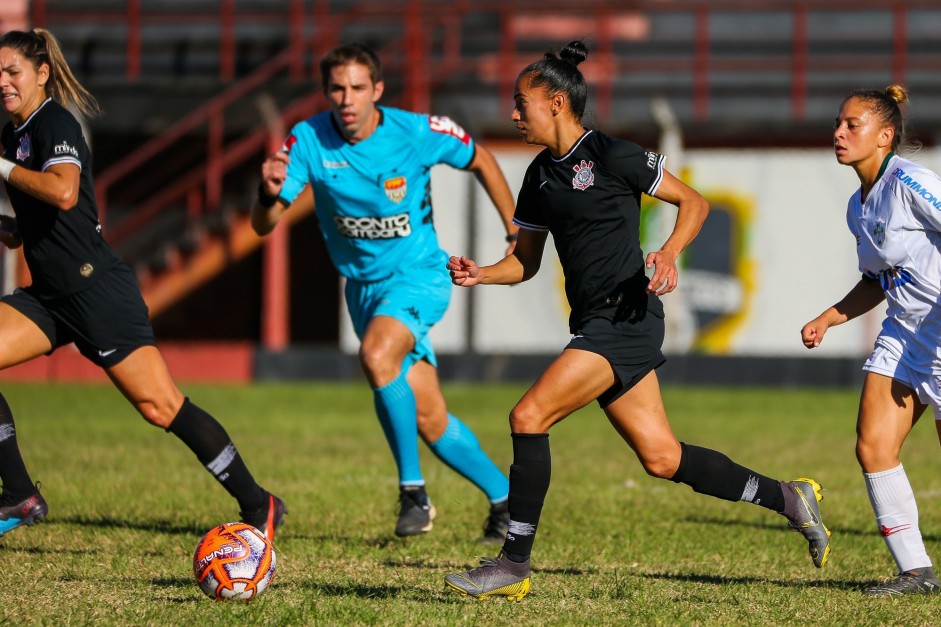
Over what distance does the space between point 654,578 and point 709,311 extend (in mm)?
11742

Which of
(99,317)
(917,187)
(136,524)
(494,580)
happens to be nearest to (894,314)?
(917,187)

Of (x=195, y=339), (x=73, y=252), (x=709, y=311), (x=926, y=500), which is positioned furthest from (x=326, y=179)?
(x=195, y=339)

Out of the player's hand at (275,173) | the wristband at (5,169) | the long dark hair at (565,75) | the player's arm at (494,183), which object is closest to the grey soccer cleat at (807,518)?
the long dark hair at (565,75)

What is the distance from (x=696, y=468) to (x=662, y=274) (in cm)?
96

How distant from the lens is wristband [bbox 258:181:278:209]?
662 centimetres

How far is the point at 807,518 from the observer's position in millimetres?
5730

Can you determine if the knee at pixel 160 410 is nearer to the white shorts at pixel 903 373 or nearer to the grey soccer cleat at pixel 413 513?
the grey soccer cleat at pixel 413 513

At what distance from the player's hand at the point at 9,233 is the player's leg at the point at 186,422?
2.68 ft

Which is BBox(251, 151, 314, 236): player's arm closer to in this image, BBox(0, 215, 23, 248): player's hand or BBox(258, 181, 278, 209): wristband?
BBox(258, 181, 278, 209): wristband

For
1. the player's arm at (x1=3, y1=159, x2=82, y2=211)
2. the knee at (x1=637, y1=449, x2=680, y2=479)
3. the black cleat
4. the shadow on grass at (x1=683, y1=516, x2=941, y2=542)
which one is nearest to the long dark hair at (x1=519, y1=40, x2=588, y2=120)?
the knee at (x1=637, y1=449, x2=680, y2=479)

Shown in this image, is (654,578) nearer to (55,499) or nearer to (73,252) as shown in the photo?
(73,252)

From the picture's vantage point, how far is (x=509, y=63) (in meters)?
19.5

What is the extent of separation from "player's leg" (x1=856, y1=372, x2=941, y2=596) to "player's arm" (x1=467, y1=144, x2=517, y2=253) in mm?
2196

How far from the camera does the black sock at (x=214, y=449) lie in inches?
247
